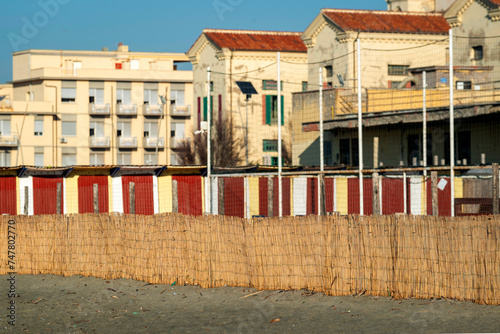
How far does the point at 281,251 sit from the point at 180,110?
71.1 m

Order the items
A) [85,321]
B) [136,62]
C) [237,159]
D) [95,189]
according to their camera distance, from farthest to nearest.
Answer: [136,62] → [237,159] → [95,189] → [85,321]

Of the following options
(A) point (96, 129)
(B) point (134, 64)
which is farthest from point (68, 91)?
(B) point (134, 64)

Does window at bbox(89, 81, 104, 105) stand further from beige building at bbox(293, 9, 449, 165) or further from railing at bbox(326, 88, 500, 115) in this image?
railing at bbox(326, 88, 500, 115)

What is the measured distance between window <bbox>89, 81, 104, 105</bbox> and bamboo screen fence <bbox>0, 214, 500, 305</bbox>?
215 feet

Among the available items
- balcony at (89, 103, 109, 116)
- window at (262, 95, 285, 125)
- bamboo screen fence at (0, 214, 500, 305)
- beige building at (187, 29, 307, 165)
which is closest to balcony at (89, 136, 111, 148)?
balcony at (89, 103, 109, 116)

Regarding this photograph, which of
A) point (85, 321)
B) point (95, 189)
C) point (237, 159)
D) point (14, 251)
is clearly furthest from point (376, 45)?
point (85, 321)

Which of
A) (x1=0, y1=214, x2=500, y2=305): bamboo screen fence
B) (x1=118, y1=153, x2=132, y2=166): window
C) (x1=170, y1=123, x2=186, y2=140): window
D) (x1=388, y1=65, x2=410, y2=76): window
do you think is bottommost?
(x1=0, y1=214, x2=500, y2=305): bamboo screen fence

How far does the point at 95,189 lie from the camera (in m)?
27.0

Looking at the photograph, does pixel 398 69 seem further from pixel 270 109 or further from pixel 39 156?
pixel 39 156

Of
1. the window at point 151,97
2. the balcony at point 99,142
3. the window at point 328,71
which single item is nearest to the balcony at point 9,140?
the balcony at point 99,142

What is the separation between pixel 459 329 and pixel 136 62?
79.9 meters

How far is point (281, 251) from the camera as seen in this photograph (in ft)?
52.3

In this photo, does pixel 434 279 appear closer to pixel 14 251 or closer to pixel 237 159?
pixel 14 251

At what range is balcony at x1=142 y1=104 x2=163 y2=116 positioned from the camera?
84.8 metres
